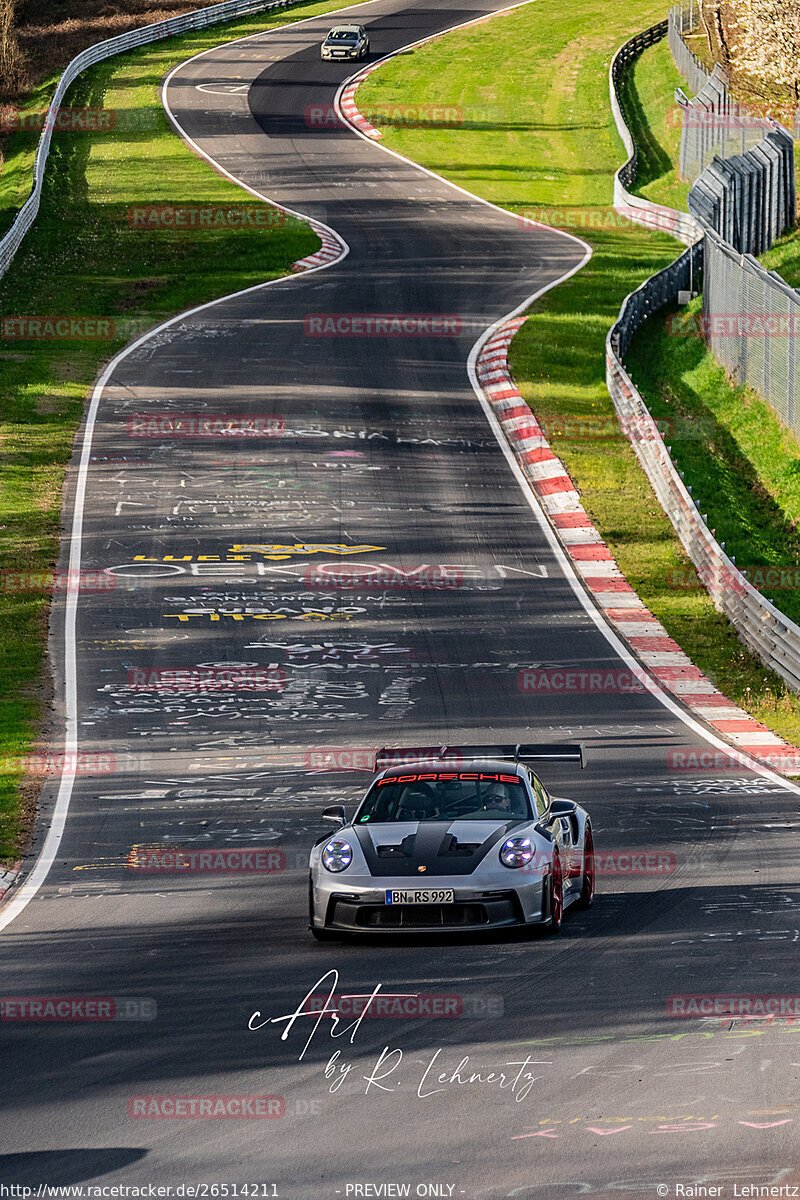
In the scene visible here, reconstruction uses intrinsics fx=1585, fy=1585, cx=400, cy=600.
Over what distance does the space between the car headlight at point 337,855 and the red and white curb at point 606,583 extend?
6.51m

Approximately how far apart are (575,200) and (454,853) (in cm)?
4373

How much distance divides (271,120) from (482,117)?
8528 millimetres

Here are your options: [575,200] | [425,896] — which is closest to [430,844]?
[425,896]

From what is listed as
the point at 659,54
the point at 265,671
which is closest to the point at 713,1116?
the point at 265,671

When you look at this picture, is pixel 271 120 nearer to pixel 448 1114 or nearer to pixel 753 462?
pixel 753 462

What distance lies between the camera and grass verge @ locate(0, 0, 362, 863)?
68.4 ft

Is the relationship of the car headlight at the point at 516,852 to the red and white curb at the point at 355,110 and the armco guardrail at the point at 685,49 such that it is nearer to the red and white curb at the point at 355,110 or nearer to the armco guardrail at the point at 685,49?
the armco guardrail at the point at 685,49

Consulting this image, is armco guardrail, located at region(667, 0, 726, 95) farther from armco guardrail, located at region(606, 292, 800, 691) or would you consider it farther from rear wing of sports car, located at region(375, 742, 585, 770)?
rear wing of sports car, located at region(375, 742, 585, 770)

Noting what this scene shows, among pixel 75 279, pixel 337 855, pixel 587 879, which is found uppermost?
pixel 337 855

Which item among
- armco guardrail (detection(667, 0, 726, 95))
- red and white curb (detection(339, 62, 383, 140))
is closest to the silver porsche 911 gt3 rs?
armco guardrail (detection(667, 0, 726, 95))

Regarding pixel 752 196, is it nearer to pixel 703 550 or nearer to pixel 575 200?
pixel 575 200

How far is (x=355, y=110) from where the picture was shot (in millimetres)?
63594

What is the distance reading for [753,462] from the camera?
1102 inches

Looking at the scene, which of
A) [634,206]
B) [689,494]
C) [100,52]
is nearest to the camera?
[689,494]
